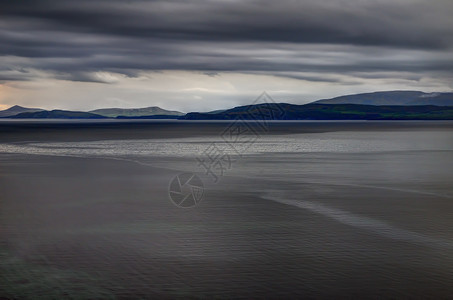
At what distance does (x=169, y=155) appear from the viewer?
191ft

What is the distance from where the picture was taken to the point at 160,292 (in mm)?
14172

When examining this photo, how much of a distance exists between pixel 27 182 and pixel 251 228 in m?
19.7

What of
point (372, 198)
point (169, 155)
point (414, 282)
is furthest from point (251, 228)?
point (169, 155)

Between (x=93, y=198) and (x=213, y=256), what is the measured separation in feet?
43.4

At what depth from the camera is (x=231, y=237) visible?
20062 mm

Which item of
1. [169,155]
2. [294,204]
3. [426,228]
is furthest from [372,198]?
[169,155]

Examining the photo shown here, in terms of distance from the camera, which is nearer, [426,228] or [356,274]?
[356,274]

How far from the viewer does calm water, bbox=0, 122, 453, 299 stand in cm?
1478

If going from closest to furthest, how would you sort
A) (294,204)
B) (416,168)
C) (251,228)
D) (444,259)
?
(444,259) → (251,228) → (294,204) → (416,168)

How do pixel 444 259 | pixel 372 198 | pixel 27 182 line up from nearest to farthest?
pixel 444 259 → pixel 372 198 → pixel 27 182

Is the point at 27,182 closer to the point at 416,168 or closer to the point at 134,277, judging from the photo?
the point at 134,277

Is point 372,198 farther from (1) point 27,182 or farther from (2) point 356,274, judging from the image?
(1) point 27,182

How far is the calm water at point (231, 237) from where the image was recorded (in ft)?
48.5

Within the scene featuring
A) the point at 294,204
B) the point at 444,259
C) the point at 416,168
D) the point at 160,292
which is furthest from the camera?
the point at 416,168
